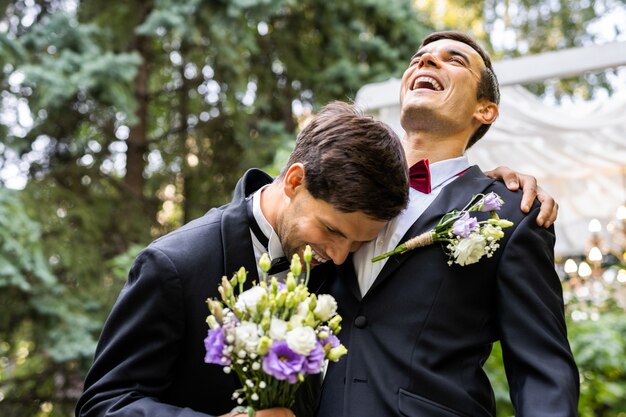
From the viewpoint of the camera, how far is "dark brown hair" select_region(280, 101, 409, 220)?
205 centimetres

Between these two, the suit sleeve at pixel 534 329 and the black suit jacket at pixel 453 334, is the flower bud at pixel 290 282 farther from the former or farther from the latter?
the suit sleeve at pixel 534 329

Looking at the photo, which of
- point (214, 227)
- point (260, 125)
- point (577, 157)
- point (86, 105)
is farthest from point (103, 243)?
point (214, 227)

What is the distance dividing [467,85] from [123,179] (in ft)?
19.3

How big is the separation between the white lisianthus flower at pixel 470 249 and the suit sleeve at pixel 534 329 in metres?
0.12

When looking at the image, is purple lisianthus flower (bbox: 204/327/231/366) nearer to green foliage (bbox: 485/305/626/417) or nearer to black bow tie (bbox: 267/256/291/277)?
black bow tie (bbox: 267/256/291/277)

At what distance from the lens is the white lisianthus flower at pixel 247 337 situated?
1.72m

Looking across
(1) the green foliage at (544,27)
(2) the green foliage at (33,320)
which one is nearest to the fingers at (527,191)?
(2) the green foliage at (33,320)

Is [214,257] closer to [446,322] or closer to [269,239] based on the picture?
[269,239]

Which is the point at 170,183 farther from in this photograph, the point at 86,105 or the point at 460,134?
the point at 460,134

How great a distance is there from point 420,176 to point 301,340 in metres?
0.85

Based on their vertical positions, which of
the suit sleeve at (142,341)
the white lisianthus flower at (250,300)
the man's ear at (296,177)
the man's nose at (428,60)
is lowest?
the suit sleeve at (142,341)

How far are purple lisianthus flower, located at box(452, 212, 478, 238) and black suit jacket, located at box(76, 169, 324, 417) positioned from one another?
56 cm

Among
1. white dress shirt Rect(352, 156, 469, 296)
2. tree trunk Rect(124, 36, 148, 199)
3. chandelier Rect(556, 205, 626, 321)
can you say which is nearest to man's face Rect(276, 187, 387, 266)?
white dress shirt Rect(352, 156, 469, 296)

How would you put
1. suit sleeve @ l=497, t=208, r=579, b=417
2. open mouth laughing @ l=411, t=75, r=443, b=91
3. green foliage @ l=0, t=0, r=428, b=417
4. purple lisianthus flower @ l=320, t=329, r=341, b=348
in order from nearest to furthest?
purple lisianthus flower @ l=320, t=329, r=341, b=348
suit sleeve @ l=497, t=208, r=579, b=417
open mouth laughing @ l=411, t=75, r=443, b=91
green foliage @ l=0, t=0, r=428, b=417
